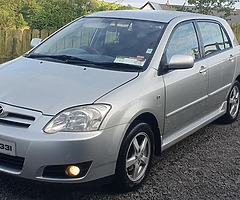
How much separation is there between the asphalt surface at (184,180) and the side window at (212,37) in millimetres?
1197

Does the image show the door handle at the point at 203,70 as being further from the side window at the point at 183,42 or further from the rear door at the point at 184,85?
the side window at the point at 183,42

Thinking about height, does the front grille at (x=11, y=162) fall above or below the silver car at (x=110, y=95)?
below

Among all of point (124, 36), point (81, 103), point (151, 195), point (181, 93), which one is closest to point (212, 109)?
point (181, 93)

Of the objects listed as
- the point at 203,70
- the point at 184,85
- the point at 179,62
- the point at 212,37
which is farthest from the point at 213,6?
the point at 179,62

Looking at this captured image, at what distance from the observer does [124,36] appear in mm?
4586

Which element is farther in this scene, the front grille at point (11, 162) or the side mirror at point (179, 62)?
the side mirror at point (179, 62)

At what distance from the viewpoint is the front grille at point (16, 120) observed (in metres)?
3.33

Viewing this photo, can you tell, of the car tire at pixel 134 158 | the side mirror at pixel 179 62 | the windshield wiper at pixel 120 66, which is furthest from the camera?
the side mirror at pixel 179 62

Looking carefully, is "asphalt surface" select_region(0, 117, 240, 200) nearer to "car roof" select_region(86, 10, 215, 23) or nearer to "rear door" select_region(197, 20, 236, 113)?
"rear door" select_region(197, 20, 236, 113)

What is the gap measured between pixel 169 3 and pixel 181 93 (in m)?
14.7

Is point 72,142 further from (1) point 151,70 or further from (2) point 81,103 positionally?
(1) point 151,70

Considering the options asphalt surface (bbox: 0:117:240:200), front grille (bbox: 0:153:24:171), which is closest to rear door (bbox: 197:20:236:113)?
asphalt surface (bbox: 0:117:240:200)

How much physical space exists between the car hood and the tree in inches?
511

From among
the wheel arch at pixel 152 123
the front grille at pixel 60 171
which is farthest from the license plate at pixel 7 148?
the wheel arch at pixel 152 123
